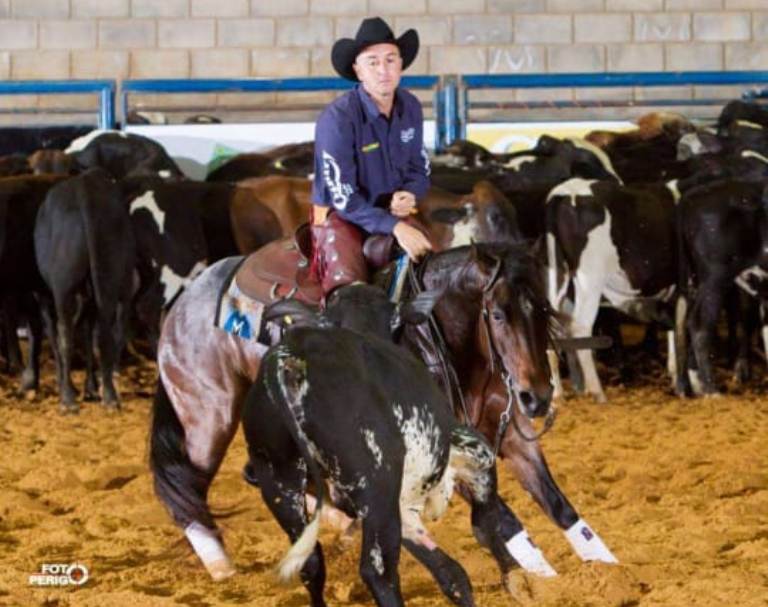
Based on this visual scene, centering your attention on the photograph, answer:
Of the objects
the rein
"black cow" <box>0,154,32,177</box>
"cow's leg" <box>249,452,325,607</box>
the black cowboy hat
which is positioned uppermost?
the black cowboy hat

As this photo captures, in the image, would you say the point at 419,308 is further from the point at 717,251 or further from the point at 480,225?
the point at 717,251

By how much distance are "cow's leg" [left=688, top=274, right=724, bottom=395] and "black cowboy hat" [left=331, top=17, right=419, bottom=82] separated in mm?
5520

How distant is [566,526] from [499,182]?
22.0ft

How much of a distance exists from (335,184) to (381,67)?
0.40m

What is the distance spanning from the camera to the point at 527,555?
4.88 metres

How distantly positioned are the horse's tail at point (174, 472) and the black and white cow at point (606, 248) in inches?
205

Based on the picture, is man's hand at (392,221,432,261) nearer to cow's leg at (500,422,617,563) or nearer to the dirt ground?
cow's leg at (500,422,617,563)

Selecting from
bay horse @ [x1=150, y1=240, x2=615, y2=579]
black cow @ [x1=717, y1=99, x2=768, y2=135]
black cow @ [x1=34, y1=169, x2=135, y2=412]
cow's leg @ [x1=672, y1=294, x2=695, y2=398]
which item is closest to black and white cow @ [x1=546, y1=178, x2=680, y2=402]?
cow's leg @ [x1=672, y1=294, x2=695, y2=398]

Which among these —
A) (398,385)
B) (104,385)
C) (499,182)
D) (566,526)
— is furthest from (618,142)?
(398,385)

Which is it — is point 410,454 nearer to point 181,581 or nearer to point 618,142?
point 181,581

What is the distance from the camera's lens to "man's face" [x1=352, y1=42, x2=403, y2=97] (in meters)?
5.01

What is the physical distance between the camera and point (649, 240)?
34.9 feet

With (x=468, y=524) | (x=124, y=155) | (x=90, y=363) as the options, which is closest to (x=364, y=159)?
(x=468, y=524)

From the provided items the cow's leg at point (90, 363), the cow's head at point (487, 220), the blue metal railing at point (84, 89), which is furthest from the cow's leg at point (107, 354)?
the blue metal railing at point (84, 89)
